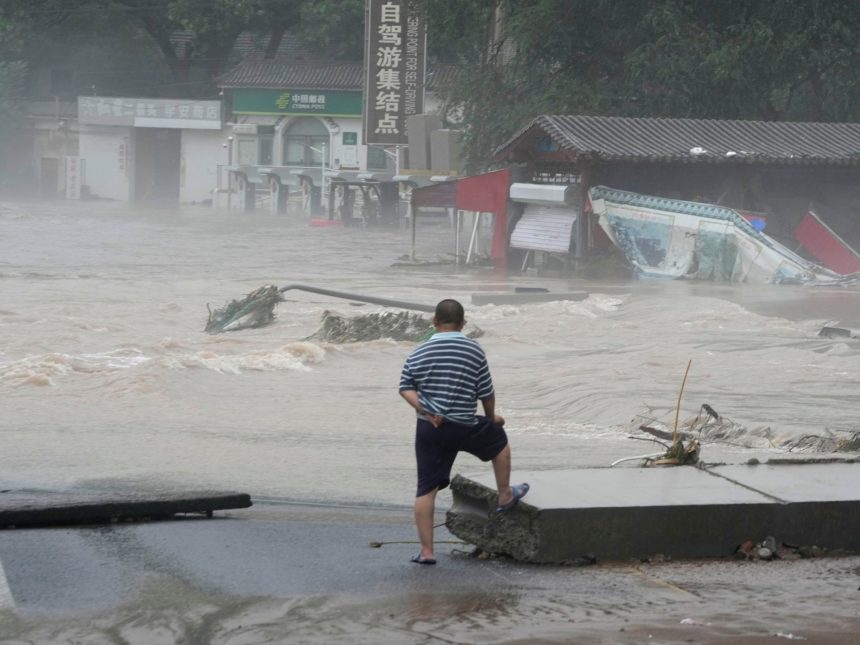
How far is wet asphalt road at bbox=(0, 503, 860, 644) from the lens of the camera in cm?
480

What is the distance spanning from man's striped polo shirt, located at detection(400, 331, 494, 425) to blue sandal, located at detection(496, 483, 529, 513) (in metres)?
0.40

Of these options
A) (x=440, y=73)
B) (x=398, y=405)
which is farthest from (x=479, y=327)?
(x=440, y=73)

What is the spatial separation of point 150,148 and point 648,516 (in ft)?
191

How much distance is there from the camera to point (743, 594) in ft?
17.9

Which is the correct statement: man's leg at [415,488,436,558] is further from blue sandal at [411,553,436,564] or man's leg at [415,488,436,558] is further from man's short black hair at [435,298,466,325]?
man's short black hair at [435,298,466,325]

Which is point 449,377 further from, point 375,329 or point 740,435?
point 375,329

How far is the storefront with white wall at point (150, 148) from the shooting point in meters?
58.2

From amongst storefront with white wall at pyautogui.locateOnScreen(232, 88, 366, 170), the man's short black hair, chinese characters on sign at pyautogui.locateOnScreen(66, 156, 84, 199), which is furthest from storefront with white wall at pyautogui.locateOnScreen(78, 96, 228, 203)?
the man's short black hair

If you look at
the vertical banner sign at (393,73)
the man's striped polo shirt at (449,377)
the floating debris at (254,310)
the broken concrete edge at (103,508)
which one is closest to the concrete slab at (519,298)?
the floating debris at (254,310)

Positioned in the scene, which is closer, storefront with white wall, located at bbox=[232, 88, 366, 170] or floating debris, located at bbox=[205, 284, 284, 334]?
floating debris, located at bbox=[205, 284, 284, 334]

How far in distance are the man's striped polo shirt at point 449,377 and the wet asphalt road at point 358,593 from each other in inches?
28.9

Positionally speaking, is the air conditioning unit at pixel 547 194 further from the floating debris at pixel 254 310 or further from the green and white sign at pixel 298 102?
the green and white sign at pixel 298 102

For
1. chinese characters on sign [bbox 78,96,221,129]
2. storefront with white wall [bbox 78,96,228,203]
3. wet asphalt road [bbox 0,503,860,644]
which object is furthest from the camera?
storefront with white wall [bbox 78,96,228,203]

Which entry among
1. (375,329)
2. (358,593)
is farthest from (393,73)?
(358,593)
